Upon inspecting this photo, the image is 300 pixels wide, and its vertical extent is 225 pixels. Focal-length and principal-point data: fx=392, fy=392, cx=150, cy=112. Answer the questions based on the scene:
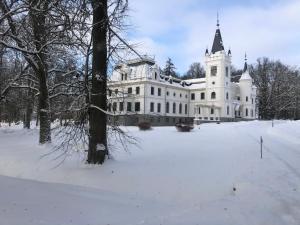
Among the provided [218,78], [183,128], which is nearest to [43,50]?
[183,128]

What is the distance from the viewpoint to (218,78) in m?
78.1

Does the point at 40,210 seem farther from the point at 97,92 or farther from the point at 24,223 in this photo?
the point at 97,92

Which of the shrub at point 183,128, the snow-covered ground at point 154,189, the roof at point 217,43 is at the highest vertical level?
the roof at point 217,43

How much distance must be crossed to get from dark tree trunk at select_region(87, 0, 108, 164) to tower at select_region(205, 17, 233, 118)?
64291 millimetres

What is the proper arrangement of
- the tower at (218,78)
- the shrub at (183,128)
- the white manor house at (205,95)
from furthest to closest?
the tower at (218,78)
the white manor house at (205,95)
the shrub at (183,128)

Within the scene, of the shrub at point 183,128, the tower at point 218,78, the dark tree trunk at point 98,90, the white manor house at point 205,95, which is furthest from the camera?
the tower at point 218,78

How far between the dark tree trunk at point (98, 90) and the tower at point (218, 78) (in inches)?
2531

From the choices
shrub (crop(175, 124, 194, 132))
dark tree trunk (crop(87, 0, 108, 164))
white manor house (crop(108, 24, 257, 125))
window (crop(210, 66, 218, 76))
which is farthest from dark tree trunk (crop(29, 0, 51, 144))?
window (crop(210, 66, 218, 76))

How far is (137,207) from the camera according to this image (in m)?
8.85

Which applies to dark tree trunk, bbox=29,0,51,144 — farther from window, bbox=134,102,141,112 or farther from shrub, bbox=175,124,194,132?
window, bbox=134,102,141,112

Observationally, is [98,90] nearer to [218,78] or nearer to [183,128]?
[183,128]

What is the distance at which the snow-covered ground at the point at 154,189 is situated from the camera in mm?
7500

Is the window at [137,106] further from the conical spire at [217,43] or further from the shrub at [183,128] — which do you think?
the shrub at [183,128]

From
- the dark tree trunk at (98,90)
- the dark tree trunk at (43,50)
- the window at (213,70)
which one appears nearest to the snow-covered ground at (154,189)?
the dark tree trunk at (98,90)
